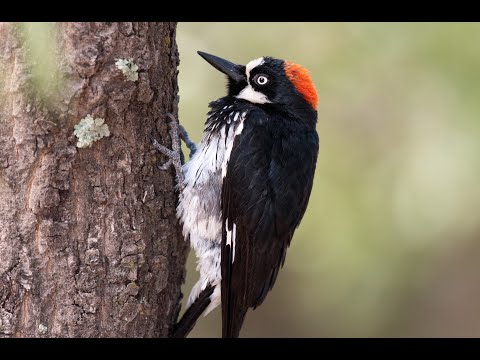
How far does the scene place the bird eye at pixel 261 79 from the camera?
3557 millimetres

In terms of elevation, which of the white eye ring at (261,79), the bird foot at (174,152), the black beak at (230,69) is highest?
the black beak at (230,69)

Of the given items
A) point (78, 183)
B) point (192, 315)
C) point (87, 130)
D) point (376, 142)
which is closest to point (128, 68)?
point (87, 130)

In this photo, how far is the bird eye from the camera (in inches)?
140

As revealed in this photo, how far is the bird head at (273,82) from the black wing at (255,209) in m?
0.24

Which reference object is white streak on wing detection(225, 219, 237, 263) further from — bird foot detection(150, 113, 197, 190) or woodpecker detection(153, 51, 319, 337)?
bird foot detection(150, 113, 197, 190)

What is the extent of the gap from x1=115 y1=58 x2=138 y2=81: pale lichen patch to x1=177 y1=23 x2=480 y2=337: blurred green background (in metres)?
1.61

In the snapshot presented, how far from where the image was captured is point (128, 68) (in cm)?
262

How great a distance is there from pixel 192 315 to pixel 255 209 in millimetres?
611

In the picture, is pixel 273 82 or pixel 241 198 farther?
pixel 273 82

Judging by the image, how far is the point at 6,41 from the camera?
247cm

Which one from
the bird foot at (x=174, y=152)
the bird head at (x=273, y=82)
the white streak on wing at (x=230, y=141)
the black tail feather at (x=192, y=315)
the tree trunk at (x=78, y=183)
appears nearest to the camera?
the tree trunk at (x=78, y=183)

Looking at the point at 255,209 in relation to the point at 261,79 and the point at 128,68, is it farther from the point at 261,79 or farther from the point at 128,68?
the point at 128,68

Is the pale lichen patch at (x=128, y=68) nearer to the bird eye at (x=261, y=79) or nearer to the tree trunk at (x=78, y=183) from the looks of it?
the tree trunk at (x=78, y=183)

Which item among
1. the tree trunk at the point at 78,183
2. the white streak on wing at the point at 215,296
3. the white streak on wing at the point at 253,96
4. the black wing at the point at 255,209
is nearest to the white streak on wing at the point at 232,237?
the black wing at the point at 255,209
